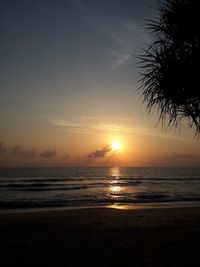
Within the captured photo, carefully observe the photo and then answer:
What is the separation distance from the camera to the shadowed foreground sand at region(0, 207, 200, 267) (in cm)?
577

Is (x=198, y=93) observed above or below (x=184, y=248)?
above

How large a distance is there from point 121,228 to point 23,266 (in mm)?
3835

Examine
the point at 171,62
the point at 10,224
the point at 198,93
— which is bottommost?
the point at 10,224

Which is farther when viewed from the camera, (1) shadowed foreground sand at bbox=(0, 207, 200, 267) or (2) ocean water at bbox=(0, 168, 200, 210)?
(2) ocean water at bbox=(0, 168, 200, 210)

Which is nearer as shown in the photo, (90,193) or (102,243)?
(102,243)

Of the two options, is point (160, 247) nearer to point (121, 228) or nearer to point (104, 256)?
point (104, 256)

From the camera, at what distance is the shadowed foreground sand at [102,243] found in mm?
5773

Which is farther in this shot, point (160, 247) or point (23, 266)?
point (160, 247)

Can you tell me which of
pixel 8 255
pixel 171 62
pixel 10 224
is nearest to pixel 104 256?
pixel 8 255

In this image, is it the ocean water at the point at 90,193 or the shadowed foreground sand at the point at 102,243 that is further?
the ocean water at the point at 90,193

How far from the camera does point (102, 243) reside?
7.10 m

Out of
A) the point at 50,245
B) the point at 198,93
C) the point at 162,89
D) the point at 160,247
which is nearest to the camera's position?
the point at 198,93

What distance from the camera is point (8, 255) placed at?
630 centimetres

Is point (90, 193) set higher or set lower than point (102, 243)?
lower
